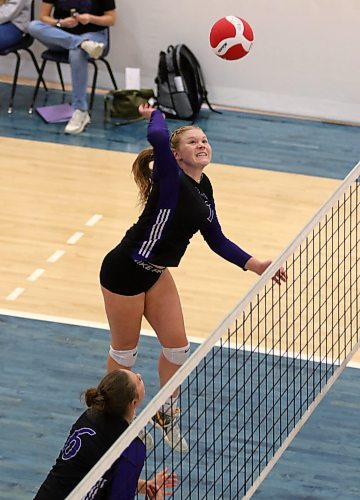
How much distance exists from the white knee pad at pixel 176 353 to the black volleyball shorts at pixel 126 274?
1.42ft

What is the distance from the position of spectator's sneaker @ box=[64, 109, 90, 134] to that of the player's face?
6.12 metres

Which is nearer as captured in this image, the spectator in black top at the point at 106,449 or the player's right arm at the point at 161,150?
the spectator in black top at the point at 106,449

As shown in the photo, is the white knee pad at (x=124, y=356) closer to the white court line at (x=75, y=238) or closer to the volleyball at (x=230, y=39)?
the white court line at (x=75, y=238)

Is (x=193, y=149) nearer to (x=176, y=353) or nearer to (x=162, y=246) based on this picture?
(x=162, y=246)

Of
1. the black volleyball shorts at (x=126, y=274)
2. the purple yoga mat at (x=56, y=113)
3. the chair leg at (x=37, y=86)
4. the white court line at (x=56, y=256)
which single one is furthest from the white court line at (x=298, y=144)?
the black volleyball shorts at (x=126, y=274)

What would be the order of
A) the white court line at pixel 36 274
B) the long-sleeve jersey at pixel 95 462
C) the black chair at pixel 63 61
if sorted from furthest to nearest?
1. the black chair at pixel 63 61
2. the white court line at pixel 36 274
3. the long-sleeve jersey at pixel 95 462

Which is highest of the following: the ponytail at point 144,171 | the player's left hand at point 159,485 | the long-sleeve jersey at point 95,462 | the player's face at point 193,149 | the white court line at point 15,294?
the player's face at point 193,149

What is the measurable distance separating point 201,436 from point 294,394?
2.57 ft

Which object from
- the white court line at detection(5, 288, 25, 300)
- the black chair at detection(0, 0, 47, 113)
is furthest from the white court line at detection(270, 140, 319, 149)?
the white court line at detection(5, 288, 25, 300)

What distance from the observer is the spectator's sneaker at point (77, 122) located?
487 inches

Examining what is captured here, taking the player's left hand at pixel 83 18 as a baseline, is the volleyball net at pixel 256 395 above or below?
below

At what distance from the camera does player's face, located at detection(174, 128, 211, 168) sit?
6328mm

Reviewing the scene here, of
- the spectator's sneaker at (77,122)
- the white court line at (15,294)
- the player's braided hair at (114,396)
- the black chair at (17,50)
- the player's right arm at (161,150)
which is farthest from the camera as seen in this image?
the black chair at (17,50)

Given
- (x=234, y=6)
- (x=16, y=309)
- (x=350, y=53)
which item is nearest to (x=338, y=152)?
(x=350, y=53)
